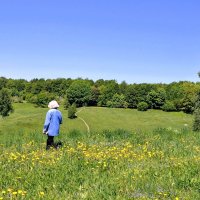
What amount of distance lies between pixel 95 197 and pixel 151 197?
1081 millimetres

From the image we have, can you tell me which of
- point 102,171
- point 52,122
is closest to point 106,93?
point 52,122

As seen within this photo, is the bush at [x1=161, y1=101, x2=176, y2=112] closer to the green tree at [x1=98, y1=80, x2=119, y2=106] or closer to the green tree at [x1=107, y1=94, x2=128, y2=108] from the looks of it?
the green tree at [x1=107, y1=94, x2=128, y2=108]

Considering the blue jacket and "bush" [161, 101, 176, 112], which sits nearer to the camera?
the blue jacket

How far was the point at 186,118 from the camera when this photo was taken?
152 metres

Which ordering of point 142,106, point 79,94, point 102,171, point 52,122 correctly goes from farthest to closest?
point 79,94 < point 142,106 < point 52,122 < point 102,171

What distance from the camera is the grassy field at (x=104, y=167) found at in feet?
26.1

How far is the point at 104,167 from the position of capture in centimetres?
1009

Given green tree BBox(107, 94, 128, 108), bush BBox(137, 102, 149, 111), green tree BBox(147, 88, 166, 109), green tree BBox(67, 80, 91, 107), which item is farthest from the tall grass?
green tree BBox(67, 80, 91, 107)

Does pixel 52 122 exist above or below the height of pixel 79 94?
below

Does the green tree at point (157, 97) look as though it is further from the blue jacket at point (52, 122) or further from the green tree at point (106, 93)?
the blue jacket at point (52, 122)

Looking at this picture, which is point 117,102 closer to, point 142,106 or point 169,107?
point 142,106

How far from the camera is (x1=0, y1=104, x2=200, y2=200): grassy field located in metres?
7.94

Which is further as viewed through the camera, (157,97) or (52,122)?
(157,97)

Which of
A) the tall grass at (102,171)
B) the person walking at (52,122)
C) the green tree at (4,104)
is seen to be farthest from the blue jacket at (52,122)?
the green tree at (4,104)
